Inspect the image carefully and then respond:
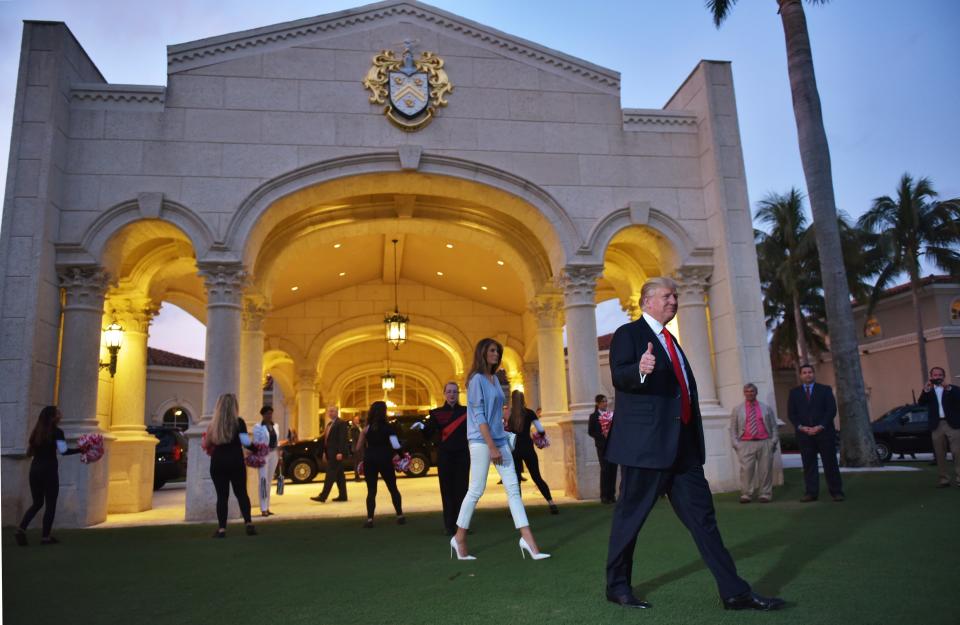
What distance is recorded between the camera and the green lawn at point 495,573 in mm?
3850

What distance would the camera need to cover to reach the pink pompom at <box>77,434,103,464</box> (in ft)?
27.1

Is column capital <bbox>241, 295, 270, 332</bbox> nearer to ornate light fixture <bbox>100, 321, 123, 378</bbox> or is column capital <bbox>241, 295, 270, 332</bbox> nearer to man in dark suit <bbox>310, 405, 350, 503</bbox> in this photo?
ornate light fixture <bbox>100, 321, 123, 378</bbox>

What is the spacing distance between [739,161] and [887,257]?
22917mm

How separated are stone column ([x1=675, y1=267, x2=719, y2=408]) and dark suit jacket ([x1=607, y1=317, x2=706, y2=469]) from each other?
769 centimetres

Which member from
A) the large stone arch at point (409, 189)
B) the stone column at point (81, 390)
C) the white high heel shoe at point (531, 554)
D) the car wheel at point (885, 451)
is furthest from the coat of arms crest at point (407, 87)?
the car wheel at point (885, 451)

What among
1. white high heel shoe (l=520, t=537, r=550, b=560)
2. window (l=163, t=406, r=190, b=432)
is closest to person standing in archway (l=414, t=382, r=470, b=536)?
white high heel shoe (l=520, t=537, r=550, b=560)

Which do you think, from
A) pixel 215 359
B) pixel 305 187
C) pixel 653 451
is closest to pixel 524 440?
pixel 215 359

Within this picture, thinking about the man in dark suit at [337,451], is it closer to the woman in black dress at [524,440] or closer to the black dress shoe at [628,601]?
the woman in black dress at [524,440]

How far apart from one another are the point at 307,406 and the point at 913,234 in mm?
25920

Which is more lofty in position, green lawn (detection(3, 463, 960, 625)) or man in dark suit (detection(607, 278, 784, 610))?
man in dark suit (detection(607, 278, 784, 610))

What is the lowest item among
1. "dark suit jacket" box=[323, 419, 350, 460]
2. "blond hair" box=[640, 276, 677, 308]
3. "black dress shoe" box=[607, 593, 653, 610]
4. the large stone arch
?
"black dress shoe" box=[607, 593, 653, 610]

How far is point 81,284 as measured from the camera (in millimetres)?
9984

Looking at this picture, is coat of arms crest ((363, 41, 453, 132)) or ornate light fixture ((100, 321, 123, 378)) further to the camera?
ornate light fixture ((100, 321, 123, 378))

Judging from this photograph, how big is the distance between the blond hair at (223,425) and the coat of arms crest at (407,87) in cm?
535
